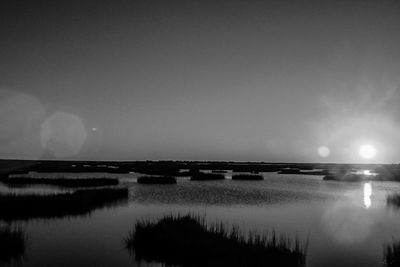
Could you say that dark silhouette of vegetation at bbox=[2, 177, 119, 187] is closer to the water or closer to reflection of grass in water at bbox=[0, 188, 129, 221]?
the water

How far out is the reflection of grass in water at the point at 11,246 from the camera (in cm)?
1719

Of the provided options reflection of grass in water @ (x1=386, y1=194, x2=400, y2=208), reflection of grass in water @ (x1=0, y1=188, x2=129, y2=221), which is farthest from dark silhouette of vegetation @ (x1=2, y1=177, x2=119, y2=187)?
reflection of grass in water @ (x1=386, y1=194, x2=400, y2=208)

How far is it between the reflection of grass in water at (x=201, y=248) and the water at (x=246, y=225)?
0.98 m

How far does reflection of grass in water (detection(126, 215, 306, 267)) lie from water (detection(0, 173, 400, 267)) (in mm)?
980

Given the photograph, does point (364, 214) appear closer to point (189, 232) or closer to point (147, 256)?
point (189, 232)

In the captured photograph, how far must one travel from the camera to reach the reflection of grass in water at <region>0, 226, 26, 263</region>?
17.2m

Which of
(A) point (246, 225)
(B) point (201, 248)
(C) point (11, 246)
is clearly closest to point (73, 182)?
(A) point (246, 225)

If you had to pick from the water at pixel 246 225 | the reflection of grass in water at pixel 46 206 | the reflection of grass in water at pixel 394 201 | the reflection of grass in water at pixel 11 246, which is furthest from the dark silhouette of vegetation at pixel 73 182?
the reflection of grass in water at pixel 394 201

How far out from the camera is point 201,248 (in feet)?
55.8

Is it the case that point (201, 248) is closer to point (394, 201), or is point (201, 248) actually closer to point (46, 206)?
point (46, 206)

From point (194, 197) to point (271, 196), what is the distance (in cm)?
932

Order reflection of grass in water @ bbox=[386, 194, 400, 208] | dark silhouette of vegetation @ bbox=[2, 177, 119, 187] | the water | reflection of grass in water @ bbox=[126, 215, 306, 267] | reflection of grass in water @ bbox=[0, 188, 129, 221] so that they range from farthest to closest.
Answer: dark silhouette of vegetation @ bbox=[2, 177, 119, 187]
reflection of grass in water @ bbox=[386, 194, 400, 208]
reflection of grass in water @ bbox=[0, 188, 129, 221]
the water
reflection of grass in water @ bbox=[126, 215, 306, 267]

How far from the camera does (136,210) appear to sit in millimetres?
31969

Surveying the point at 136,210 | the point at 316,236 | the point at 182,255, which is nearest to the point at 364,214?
the point at 316,236
